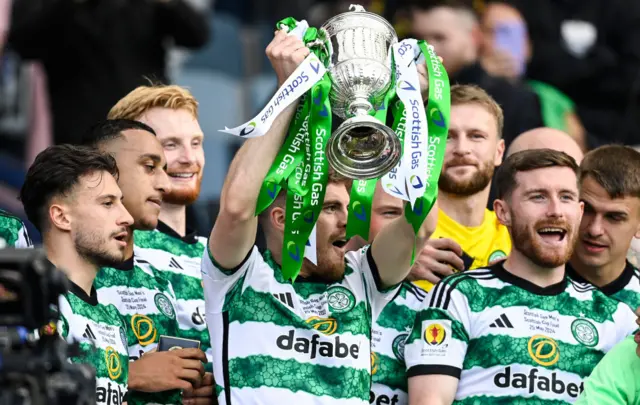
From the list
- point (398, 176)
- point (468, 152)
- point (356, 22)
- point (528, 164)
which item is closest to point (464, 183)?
point (468, 152)

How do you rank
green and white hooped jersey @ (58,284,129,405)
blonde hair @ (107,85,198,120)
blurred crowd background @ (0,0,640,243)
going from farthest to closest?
1. blurred crowd background @ (0,0,640,243)
2. blonde hair @ (107,85,198,120)
3. green and white hooped jersey @ (58,284,129,405)

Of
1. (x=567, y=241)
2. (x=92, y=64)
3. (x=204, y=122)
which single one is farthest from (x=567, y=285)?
(x=204, y=122)

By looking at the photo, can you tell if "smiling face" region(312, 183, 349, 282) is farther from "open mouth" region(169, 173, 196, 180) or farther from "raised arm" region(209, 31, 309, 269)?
"open mouth" region(169, 173, 196, 180)

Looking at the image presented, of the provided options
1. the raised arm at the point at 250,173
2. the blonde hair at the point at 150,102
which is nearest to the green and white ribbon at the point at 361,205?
the raised arm at the point at 250,173

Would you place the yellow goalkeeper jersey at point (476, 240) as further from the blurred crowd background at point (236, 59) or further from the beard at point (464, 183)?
the blurred crowd background at point (236, 59)

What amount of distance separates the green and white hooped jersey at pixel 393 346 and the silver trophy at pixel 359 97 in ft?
3.13

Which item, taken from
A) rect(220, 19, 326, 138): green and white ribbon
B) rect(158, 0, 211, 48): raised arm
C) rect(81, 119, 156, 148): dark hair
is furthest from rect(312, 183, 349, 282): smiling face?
rect(158, 0, 211, 48): raised arm

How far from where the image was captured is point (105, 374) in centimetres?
577

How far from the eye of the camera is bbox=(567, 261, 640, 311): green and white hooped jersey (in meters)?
6.65

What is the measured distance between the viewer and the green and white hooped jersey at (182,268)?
22.0 ft

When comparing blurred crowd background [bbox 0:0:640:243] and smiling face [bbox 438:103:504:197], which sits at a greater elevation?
blurred crowd background [bbox 0:0:640:243]

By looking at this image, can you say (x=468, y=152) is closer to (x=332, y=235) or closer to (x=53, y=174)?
(x=332, y=235)

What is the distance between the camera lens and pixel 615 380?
19.5 feet

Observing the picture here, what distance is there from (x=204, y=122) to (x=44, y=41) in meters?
2.02
